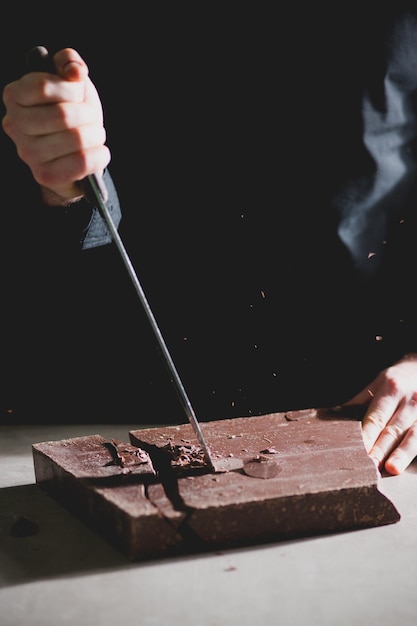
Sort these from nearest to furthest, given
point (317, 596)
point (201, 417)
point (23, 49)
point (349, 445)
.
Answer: point (317, 596) < point (349, 445) < point (23, 49) < point (201, 417)

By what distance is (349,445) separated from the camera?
174 centimetres

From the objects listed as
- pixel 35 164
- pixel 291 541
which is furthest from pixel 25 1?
pixel 291 541

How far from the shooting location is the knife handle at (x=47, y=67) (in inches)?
60.2

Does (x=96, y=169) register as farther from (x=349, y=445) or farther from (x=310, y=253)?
(x=310, y=253)

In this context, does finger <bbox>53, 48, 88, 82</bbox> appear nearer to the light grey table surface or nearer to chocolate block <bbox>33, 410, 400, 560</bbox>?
chocolate block <bbox>33, 410, 400, 560</bbox>

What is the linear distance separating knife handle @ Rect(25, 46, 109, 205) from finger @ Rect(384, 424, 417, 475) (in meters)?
0.90

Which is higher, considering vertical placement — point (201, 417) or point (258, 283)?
point (258, 283)

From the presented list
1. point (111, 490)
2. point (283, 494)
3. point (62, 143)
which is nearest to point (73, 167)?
point (62, 143)

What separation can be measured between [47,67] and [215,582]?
100 cm

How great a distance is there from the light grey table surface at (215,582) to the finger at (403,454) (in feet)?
0.76

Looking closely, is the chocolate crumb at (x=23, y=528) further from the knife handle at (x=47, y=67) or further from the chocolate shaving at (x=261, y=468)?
the knife handle at (x=47, y=67)

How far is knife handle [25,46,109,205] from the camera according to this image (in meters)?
1.53

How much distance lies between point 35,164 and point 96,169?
131 mm

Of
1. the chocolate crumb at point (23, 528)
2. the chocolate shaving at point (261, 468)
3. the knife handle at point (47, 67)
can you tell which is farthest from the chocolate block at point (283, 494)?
the knife handle at point (47, 67)
